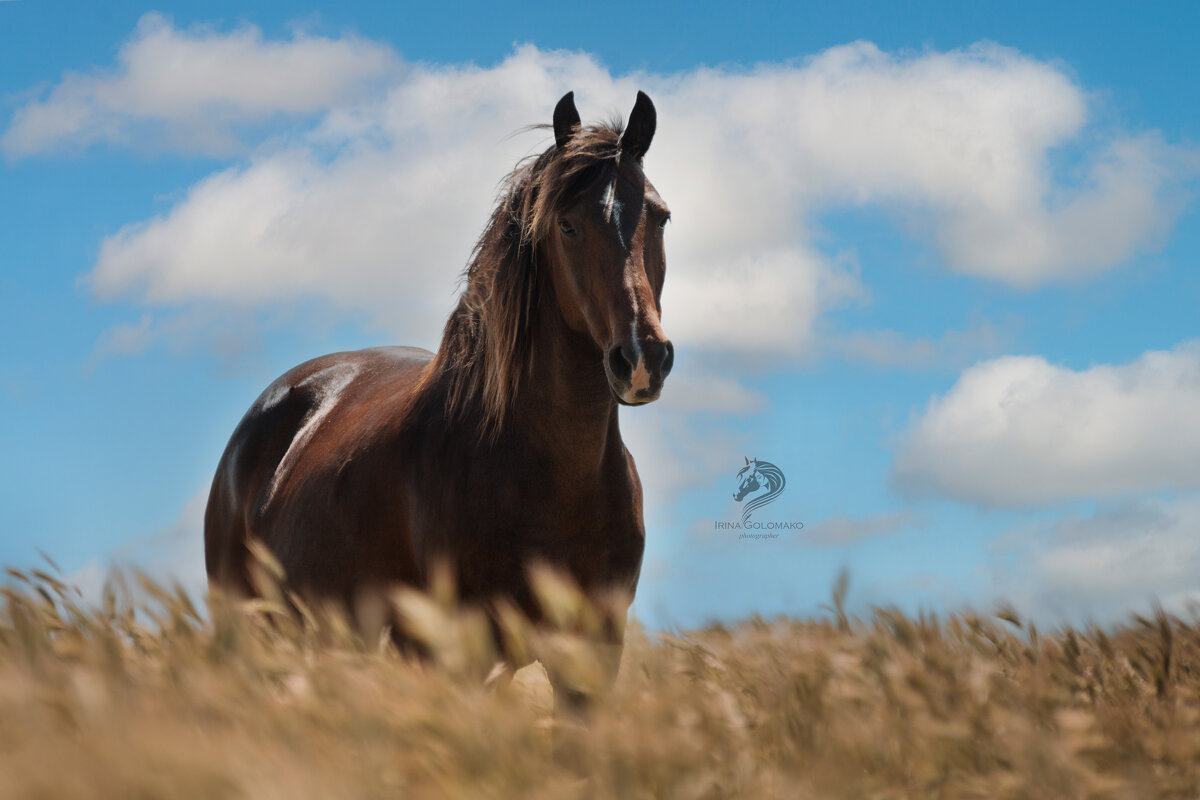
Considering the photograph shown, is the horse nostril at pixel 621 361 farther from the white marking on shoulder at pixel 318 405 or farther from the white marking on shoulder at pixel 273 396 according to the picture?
the white marking on shoulder at pixel 273 396

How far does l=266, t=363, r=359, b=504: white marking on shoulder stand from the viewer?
556cm

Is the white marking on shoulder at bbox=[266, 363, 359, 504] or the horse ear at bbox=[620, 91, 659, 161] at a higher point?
the horse ear at bbox=[620, 91, 659, 161]

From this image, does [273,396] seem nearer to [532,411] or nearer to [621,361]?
[532,411]

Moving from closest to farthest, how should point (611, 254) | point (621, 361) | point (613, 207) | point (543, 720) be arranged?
point (543, 720) < point (621, 361) < point (611, 254) < point (613, 207)

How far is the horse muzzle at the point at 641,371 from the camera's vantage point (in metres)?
3.28

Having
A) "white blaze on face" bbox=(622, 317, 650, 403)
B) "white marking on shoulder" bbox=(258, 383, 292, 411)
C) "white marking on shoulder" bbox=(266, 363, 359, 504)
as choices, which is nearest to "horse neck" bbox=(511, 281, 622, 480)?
"white blaze on face" bbox=(622, 317, 650, 403)

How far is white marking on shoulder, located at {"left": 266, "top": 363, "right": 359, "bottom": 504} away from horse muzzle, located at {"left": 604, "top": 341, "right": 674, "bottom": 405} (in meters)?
2.78

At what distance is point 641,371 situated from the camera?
10.7ft

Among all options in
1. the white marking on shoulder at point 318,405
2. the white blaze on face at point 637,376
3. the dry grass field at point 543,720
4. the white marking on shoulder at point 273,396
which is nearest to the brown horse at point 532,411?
the white blaze on face at point 637,376

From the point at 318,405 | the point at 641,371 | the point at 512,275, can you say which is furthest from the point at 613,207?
the point at 318,405

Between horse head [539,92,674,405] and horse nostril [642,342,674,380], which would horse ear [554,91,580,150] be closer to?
horse head [539,92,674,405]

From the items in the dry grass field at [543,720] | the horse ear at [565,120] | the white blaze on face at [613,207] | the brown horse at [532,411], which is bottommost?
the dry grass field at [543,720]

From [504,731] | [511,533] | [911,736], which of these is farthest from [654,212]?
[504,731]

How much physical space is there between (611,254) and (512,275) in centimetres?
57
